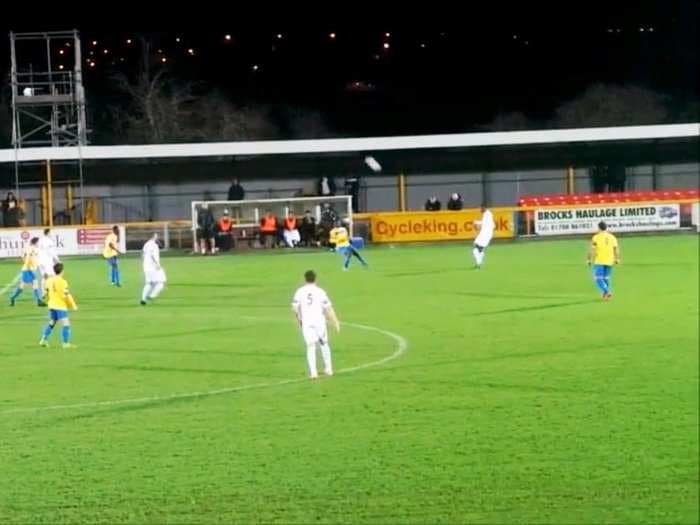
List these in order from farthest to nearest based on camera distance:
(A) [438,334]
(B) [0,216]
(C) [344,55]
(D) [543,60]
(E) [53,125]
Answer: (C) [344,55] → (B) [0,216] → (E) [53,125] → (D) [543,60] → (A) [438,334]

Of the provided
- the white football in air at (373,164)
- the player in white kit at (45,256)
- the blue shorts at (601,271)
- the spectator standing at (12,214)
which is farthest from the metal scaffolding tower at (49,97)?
the blue shorts at (601,271)

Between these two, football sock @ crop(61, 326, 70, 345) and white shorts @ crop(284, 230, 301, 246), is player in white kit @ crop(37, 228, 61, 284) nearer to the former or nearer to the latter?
football sock @ crop(61, 326, 70, 345)

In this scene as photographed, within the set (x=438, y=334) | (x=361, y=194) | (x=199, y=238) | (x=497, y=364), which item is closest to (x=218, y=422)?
(x=497, y=364)

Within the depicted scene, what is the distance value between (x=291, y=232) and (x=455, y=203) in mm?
5214

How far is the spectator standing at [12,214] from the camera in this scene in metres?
33.0

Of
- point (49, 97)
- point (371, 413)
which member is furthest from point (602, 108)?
point (371, 413)

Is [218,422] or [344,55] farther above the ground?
[344,55]

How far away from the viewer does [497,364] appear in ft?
42.6

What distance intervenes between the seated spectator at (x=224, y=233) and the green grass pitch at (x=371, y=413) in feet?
41.1

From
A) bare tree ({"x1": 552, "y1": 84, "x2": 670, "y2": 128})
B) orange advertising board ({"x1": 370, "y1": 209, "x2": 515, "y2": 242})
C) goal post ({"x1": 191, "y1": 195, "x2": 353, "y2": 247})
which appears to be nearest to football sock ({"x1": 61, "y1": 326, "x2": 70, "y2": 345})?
goal post ({"x1": 191, "y1": 195, "x2": 353, "y2": 247})

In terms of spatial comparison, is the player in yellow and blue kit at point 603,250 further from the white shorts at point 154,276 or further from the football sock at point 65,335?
the football sock at point 65,335

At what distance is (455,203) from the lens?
35.1m

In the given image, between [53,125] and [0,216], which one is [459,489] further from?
[0,216]

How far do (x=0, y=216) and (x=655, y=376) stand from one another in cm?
2569
